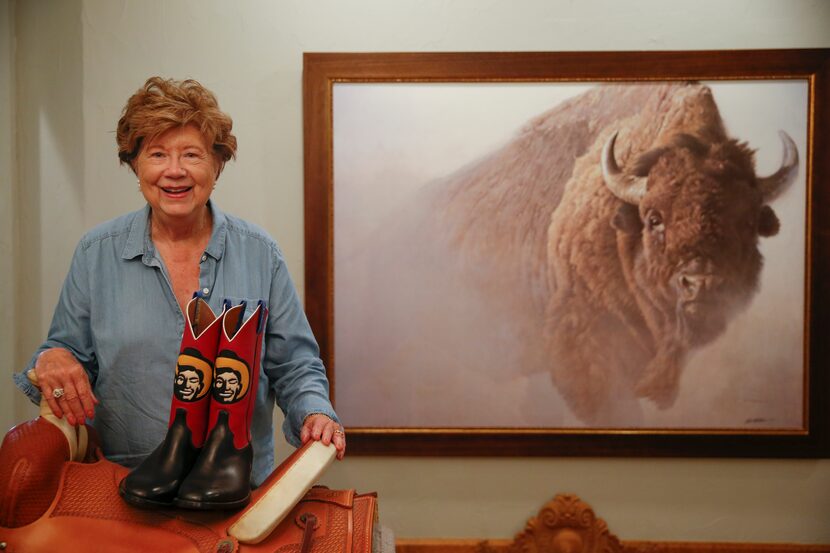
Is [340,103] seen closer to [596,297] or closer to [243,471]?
[596,297]

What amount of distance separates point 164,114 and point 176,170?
109 mm

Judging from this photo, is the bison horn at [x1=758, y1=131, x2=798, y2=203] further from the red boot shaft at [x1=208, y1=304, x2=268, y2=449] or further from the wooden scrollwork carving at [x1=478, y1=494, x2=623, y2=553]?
the red boot shaft at [x1=208, y1=304, x2=268, y2=449]

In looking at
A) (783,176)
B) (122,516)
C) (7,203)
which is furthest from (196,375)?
(783,176)

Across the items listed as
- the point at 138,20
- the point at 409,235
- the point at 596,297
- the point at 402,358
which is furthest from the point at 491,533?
the point at 138,20

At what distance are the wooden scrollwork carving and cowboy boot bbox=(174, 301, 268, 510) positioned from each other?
1.63 meters

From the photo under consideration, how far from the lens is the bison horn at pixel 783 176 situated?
259cm

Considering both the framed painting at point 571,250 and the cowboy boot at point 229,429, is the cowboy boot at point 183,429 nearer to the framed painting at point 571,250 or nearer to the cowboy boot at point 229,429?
the cowboy boot at point 229,429

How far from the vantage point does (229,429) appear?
1260mm

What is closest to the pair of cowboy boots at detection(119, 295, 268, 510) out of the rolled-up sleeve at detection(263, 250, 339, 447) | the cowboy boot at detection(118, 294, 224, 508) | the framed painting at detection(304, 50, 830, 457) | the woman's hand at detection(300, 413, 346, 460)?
the cowboy boot at detection(118, 294, 224, 508)

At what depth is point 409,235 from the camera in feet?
8.61

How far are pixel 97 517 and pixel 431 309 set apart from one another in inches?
59.9

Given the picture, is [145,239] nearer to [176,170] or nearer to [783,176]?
[176,170]

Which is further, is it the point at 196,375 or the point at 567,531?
the point at 567,531

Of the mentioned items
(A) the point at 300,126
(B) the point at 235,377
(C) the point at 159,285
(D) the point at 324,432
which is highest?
(A) the point at 300,126
